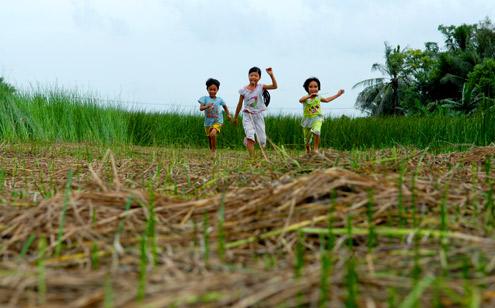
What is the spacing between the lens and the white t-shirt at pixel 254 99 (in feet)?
24.3

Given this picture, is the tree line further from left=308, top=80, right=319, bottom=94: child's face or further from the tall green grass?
left=308, top=80, right=319, bottom=94: child's face

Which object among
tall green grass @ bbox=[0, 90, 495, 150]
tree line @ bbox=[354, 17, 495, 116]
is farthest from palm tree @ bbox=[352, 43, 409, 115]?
tall green grass @ bbox=[0, 90, 495, 150]

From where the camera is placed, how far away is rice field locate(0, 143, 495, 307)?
1.18 metres

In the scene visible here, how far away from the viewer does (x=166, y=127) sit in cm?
1323

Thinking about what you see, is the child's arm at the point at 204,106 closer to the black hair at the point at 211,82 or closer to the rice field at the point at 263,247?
the black hair at the point at 211,82

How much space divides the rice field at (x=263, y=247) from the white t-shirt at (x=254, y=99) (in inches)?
207

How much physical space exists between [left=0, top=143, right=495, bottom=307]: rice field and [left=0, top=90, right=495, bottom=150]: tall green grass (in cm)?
453

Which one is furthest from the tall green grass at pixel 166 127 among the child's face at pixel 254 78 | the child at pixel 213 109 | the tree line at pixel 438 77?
the tree line at pixel 438 77

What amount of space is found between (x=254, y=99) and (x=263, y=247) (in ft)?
19.4

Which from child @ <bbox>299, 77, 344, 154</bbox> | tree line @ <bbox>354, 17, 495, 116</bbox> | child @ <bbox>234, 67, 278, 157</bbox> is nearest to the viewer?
child @ <bbox>234, 67, 278, 157</bbox>

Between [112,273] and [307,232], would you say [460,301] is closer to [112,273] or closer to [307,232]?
[307,232]

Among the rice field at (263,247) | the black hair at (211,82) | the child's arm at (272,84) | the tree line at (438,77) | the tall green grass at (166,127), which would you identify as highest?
the tree line at (438,77)

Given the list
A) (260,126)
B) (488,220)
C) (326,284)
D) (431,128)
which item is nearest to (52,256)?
(326,284)

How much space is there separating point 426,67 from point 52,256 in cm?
3905
